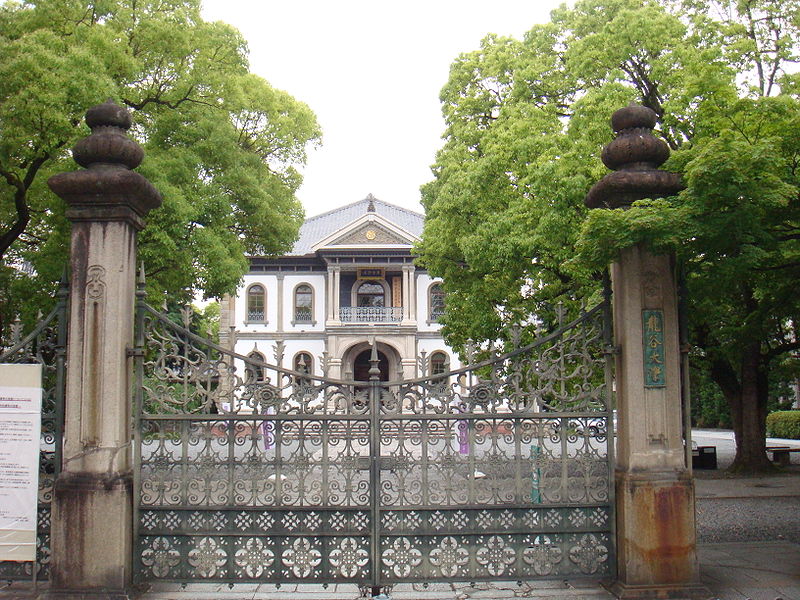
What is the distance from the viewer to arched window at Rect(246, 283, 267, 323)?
34875mm

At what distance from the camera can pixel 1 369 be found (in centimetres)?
583

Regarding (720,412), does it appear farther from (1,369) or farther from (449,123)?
(1,369)

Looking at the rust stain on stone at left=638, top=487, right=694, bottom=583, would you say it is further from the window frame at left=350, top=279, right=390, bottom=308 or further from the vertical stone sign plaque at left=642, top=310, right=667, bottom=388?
the window frame at left=350, top=279, right=390, bottom=308

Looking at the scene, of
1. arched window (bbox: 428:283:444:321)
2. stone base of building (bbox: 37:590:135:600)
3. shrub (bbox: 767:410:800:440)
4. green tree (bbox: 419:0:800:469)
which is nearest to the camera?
stone base of building (bbox: 37:590:135:600)

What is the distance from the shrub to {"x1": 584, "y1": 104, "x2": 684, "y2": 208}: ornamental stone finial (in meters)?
25.1

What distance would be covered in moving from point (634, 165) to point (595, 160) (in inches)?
240

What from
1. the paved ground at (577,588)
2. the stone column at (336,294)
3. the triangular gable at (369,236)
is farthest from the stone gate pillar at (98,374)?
the stone column at (336,294)

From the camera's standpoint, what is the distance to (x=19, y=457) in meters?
5.79

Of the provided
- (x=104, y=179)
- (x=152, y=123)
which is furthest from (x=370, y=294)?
(x=104, y=179)

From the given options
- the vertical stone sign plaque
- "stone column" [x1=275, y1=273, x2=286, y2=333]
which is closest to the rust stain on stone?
the vertical stone sign plaque

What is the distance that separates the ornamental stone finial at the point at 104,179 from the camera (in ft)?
18.9

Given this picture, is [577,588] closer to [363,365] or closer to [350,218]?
[363,365]

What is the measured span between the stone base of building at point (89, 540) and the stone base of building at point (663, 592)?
12.2 ft

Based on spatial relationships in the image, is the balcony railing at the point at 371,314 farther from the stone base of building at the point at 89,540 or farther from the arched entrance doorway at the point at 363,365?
the stone base of building at the point at 89,540
